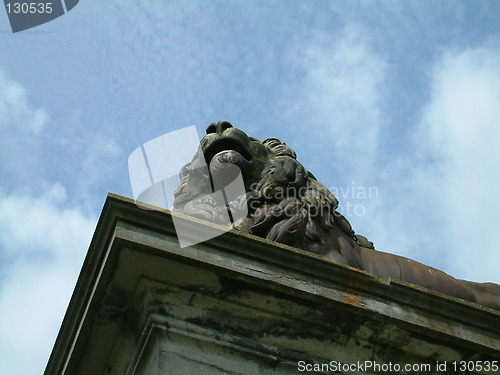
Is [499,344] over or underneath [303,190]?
underneath

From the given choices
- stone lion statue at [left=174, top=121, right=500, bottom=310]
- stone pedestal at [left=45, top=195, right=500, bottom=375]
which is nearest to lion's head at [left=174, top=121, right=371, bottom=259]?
stone lion statue at [left=174, top=121, right=500, bottom=310]

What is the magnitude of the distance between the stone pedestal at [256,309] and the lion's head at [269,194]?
0.89 meters

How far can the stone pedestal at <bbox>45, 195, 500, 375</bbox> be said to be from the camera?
487 cm

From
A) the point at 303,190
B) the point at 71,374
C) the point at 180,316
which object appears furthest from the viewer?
the point at 303,190

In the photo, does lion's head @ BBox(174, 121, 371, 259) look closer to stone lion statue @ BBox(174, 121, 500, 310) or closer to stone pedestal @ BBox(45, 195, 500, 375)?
stone lion statue @ BBox(174, 121, 500, 310)

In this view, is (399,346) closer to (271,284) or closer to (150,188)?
(271,284)

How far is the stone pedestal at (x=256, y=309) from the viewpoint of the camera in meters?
4.87

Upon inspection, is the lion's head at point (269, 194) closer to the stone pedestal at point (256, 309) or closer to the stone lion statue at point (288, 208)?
the stone lion statue at point (288, 208)

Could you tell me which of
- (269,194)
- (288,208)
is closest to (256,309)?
(288,208)

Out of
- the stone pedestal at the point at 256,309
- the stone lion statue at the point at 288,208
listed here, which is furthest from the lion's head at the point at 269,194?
the stone pedestal at the point at 256,309

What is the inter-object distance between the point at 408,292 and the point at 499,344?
693 mm

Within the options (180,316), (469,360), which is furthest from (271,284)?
(469,360)

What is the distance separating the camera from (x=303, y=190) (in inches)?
258

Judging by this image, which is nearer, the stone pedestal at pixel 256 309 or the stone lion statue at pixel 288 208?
the stone pedestal at pixel 256 309
